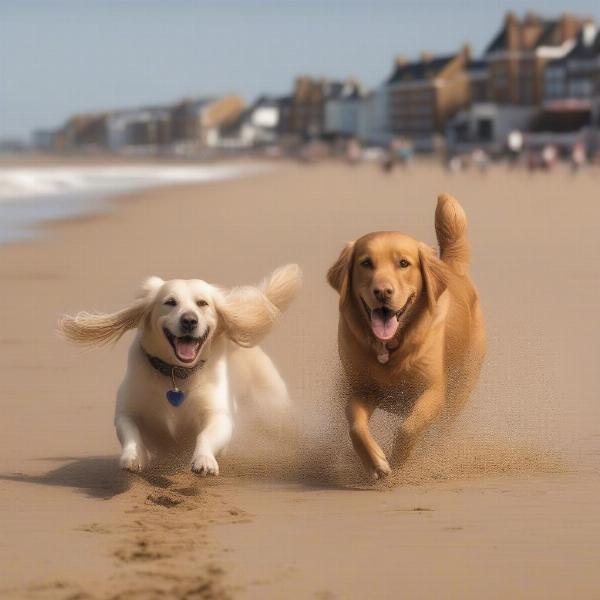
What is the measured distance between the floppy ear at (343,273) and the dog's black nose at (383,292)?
0.17m

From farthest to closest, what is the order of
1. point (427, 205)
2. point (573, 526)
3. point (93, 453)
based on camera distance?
point (427, 205), point (93, 453), point (573, 526)

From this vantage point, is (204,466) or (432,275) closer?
(204,466)

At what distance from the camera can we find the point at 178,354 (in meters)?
4.68

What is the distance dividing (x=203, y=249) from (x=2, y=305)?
5410mm

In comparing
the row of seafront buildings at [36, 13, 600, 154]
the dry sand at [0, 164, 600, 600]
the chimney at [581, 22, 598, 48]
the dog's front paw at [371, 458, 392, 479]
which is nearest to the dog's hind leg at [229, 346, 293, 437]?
the dry sand at [0, 164, 600, 600]

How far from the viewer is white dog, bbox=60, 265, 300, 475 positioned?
184 inches

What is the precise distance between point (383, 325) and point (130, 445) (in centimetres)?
96

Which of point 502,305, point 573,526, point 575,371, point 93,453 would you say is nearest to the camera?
point 573,526

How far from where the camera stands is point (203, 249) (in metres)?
15.1

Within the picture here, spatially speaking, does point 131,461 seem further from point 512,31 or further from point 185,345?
point 512,31

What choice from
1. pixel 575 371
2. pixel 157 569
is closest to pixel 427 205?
pixel 575 371

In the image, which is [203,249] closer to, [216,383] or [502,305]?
[502,305]

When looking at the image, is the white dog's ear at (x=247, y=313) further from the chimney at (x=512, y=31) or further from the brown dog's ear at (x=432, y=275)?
the chimney at (x=512, y=31)

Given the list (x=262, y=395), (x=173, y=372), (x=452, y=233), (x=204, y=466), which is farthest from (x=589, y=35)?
(x=204, y=466)
